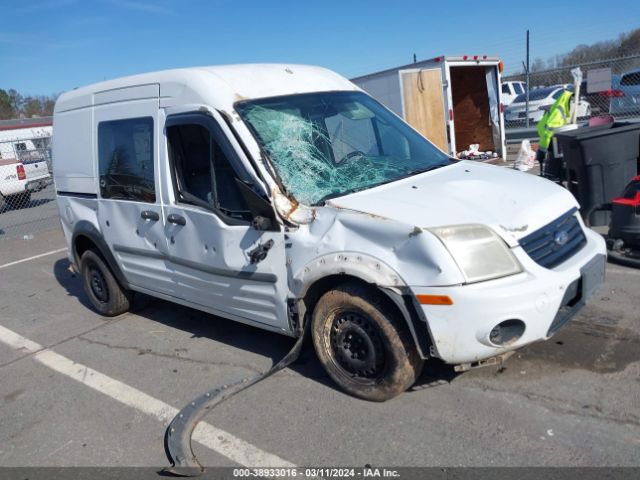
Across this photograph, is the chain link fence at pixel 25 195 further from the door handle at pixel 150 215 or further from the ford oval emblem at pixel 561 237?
the ford oval emblem at pixel 561 237

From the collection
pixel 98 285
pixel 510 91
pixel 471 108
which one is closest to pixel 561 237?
pixel 98 285

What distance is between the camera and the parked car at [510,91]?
916 inches

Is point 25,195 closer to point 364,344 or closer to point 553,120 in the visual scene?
point 553,120

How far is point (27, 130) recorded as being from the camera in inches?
1303

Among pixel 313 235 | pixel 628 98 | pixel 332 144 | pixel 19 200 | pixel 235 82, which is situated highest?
pixel 235 82

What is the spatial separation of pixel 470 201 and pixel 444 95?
850 centimetres

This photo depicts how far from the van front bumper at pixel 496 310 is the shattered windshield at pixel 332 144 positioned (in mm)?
1074

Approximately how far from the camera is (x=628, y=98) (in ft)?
48.1

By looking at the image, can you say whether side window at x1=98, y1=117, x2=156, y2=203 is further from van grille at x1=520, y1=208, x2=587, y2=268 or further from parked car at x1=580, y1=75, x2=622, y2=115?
parked car at x1=580, y1=75, x2=622, y2=115

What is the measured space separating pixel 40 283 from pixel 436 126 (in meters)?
7.95

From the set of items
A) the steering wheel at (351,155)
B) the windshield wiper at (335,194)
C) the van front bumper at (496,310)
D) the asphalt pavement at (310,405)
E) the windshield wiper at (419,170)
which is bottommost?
the asphalt pavement at (310,405)

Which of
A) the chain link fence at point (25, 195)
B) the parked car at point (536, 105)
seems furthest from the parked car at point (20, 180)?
the parked car at point (536, 105)

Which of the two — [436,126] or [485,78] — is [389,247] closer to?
[436,126]

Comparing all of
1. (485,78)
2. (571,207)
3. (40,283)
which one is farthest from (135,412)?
(485,78)
